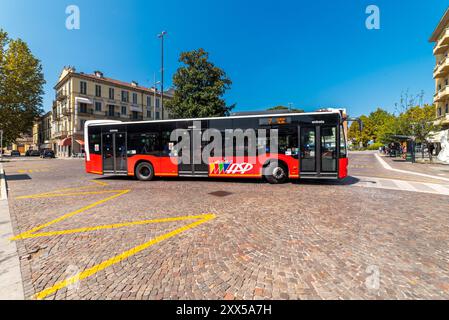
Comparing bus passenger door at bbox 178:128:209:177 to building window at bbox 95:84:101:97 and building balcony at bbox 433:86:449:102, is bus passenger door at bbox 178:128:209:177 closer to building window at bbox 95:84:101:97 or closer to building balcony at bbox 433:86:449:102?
building balcony at bbox 433:86:449:102

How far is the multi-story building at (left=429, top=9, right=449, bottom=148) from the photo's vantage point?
2541 centimetres

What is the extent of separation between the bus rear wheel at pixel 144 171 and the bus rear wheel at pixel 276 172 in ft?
19.1

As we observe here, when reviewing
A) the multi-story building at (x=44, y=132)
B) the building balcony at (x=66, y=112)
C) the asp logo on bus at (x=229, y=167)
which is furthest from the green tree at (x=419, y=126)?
the multi-story building at (x=44, y=132)

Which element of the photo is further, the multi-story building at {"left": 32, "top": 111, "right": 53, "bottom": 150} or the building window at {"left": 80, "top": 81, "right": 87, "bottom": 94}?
the multi-story building at {"left": 32, "top": 111, "right": 53, "bottom": 150}

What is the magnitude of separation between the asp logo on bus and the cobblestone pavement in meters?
3.27

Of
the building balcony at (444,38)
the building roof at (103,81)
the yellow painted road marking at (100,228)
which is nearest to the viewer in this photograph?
the yellow painted road marking at (100,228)

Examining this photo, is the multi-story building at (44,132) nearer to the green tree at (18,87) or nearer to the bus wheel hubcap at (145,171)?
the green tree at (18,87)

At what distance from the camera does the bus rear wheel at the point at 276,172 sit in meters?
9.38

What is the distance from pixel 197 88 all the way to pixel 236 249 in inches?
844

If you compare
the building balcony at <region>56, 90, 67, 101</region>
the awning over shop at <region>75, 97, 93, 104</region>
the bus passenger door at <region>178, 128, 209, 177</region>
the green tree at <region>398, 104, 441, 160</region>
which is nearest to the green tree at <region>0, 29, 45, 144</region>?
the awning over shop at <region>75, 97, 93, 104</region>

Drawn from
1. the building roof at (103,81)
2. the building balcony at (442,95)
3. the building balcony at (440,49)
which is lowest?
the building balcony at (442,95)

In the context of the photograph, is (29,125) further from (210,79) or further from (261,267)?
(261,267)

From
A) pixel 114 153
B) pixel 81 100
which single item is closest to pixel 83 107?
pixel 81 100


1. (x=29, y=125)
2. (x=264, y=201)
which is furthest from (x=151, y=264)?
(x=29, y=125)
